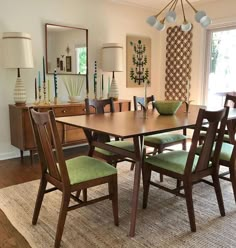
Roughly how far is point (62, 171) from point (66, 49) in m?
2.81

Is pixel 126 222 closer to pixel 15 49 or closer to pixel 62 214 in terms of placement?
pixel 62 214

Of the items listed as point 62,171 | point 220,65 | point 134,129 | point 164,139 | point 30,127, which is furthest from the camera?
point 220,65

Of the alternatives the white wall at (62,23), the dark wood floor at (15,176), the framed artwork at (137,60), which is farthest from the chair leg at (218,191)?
the framed artwork at (137,60)

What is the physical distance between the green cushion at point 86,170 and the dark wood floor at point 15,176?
1.78ft

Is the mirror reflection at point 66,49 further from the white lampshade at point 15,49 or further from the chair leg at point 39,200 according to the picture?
the chair leg at point 39,200

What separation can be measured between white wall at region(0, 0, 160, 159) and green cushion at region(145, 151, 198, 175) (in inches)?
92.3

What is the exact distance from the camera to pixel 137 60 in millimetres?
4961

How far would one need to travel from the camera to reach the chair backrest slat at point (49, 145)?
1.63 meters

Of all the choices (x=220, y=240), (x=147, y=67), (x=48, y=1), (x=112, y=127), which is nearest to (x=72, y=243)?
(x=112, y=127)

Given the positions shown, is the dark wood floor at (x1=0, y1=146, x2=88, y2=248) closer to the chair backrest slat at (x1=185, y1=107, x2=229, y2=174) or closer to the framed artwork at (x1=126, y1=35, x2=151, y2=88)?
the chair backrest slat at (x1=185, y1=107, x2=229, y2=174)

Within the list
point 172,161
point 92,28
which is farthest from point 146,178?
point 92,28

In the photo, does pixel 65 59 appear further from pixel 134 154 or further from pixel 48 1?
pixel 134 154

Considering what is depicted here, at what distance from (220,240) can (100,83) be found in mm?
3211

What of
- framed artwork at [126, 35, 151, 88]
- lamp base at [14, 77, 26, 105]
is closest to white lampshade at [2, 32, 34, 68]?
lamp base at [14, 77, 26, 105]
